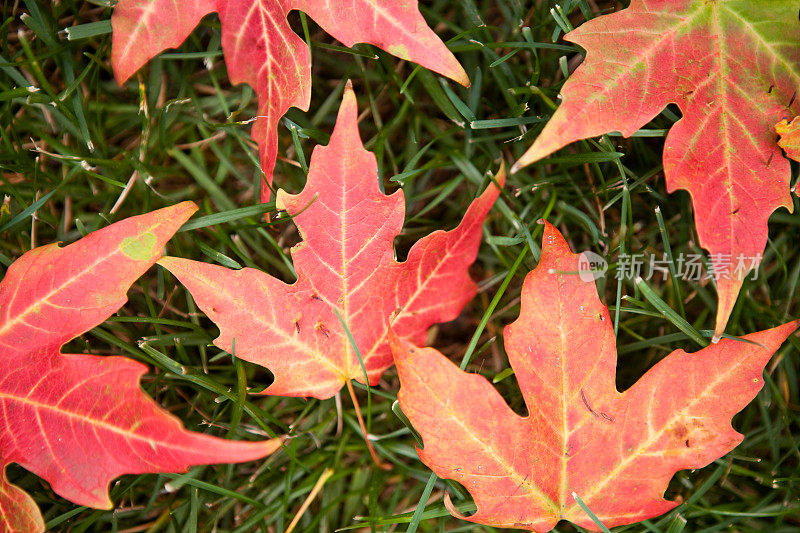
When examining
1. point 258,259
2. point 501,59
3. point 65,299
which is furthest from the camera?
point 258,259

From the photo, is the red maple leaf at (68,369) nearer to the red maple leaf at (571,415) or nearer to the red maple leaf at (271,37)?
the red maple leaf at (271,37)

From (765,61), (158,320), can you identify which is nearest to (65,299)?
(158,320)

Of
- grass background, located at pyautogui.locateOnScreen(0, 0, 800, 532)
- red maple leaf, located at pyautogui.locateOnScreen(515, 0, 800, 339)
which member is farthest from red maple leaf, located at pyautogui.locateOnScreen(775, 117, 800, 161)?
grass background, located at pyautogui.locateOnScreen(0, 0, 800, 532)

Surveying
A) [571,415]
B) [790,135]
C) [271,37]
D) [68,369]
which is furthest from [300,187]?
[790,135]

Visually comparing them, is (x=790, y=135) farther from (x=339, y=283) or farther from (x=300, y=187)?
(x=300, y=187)

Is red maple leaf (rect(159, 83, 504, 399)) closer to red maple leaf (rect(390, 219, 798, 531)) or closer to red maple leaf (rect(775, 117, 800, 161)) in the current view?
red maple leaf (rect(390, 219, 798, 531))

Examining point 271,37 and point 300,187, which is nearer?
point 271,37

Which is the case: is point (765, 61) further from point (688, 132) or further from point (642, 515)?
point (642, 515)
